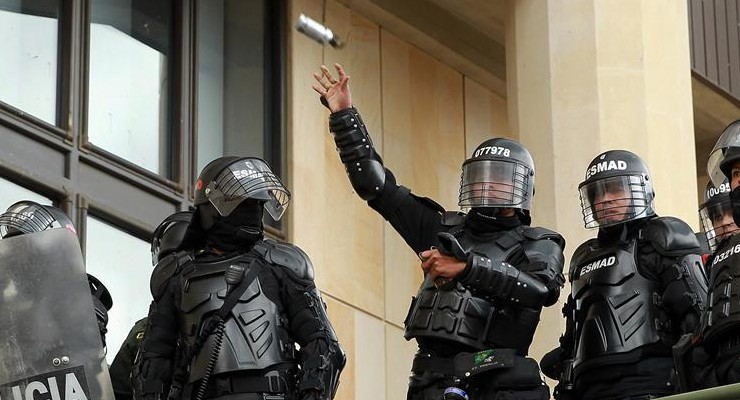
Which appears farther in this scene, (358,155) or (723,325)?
(358,155)

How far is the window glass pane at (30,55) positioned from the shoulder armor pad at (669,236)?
5.61m

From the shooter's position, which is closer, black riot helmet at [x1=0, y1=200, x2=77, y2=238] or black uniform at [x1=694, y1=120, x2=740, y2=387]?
black uniform at [x1=694, y1=120, x2=740, y2=387]

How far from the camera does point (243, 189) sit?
11.1 m

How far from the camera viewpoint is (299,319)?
1101cm

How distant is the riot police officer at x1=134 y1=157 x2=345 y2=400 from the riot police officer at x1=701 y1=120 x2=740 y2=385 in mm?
1945

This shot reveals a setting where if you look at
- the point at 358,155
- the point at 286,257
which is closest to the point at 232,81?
the point at 358,155

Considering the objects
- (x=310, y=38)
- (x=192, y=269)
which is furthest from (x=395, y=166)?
(x=192, y=269)

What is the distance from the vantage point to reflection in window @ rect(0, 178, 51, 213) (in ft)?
48.7

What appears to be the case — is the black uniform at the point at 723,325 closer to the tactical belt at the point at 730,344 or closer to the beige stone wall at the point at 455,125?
the tactical belt at the point at 730,344

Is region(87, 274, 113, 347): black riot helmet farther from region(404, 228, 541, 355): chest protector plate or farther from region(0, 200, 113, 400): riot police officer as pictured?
region(404, 228, 541, 355): chest protector plate

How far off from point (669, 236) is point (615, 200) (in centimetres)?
38

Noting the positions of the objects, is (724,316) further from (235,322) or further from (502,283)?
(235,322)

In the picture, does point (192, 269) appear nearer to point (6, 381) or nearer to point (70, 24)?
point (6, 381)

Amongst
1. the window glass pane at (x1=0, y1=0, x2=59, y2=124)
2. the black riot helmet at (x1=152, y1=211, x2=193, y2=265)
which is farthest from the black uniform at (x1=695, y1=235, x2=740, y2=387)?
the window glass pane at (x1=0, y1=0, x2=59, y2=124)
